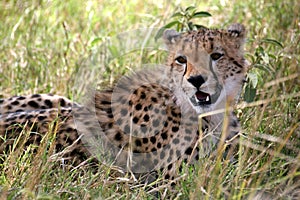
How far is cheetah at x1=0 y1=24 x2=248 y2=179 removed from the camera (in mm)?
3604

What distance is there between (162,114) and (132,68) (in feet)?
4.07

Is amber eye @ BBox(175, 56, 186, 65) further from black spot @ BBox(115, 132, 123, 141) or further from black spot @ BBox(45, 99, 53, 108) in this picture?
black spot @ BBox(45, 99, 53, 108)

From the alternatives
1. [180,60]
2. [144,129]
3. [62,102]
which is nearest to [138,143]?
[144,129]

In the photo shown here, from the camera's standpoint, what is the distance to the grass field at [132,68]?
9.94 ft

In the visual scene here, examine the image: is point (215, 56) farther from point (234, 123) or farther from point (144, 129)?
point (144, 129)

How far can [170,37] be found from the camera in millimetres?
3938

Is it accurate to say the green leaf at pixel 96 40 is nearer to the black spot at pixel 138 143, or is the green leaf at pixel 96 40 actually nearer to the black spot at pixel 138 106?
the black spot at pixel 138 106

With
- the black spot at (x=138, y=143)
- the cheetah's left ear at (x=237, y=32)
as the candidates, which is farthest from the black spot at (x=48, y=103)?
the cheetah's left ear at (x=237, y=32)

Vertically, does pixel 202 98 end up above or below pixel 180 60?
below

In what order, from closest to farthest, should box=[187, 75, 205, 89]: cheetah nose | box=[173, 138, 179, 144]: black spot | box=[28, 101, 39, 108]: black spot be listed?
box=[187, 75, 205, 89]: cheetah nose
box=[173, 138, 179, 144]: black spot
box=[28, 101, 39, 108]: black spot

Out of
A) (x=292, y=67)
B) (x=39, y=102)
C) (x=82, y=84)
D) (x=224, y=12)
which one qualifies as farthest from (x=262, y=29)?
(x=39, y=102)

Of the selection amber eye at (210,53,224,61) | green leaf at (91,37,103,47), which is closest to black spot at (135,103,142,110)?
amber eye at (210,53,224,61)

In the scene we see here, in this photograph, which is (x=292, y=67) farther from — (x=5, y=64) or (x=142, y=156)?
(x=5, y=64)

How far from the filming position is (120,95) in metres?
3.90
